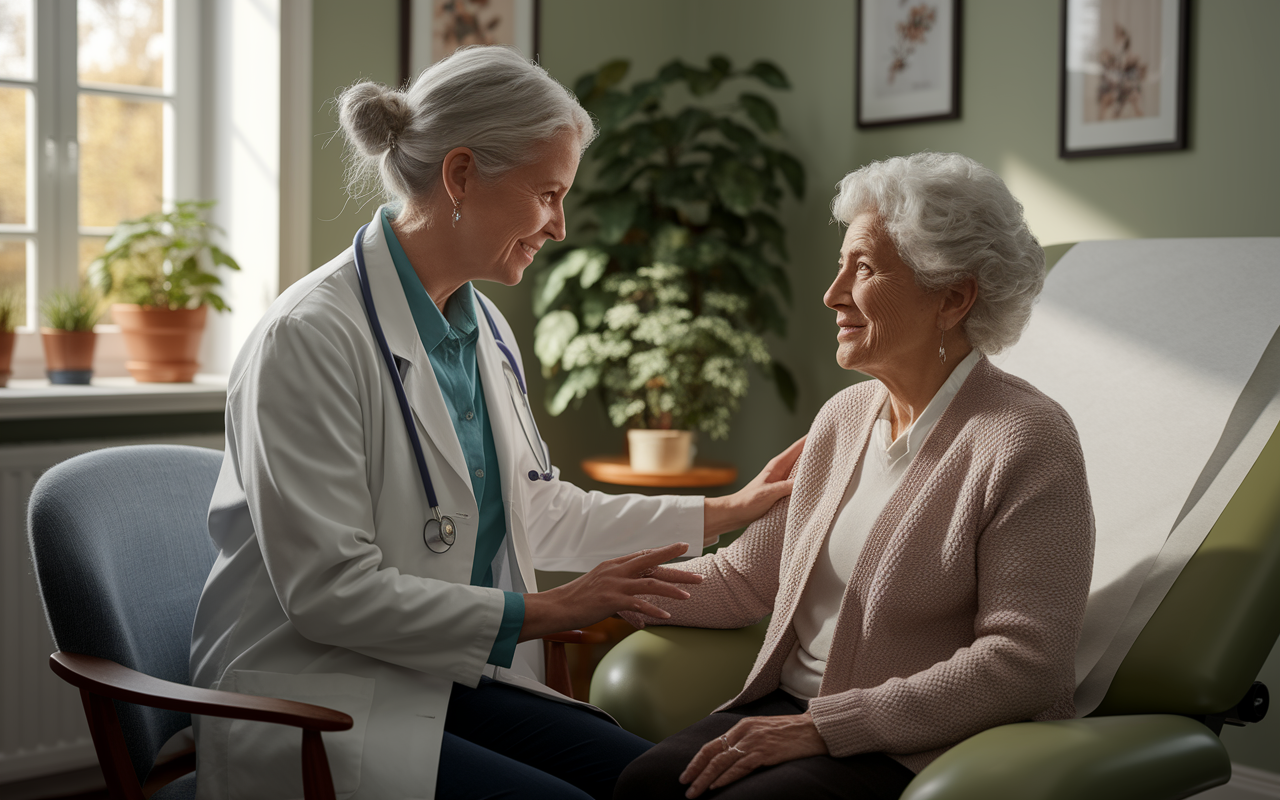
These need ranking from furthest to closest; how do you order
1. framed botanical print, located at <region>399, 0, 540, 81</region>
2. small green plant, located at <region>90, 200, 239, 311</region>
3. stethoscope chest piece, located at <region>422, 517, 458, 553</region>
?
1. framed botanical print, located at <region>399, 0, 540, 81</region>
2. small green plant, located at <region>90, 200, 239, 311</region>
3. stethoscope chest piece, located at <region>422, 517, 458, 553</region>

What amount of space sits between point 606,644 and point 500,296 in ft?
3.45

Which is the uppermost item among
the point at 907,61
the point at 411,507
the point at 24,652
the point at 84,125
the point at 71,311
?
Answer: the point at 907,61

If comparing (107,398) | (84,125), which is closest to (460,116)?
(107,398)

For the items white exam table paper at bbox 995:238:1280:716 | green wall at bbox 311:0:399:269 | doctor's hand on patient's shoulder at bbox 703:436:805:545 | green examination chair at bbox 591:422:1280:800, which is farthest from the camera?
green wall at bbox 311:0:399:269

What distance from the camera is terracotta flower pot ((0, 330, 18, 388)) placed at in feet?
8.07

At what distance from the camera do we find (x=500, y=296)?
3.18 meters

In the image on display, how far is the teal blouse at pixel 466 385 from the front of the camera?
5.06ft

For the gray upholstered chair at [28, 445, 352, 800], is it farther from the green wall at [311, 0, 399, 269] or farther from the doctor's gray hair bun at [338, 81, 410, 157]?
the green wall at [311, 0, 399, 269]

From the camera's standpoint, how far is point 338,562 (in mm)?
1295

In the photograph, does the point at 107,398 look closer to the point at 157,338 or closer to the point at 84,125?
the point at 157,338

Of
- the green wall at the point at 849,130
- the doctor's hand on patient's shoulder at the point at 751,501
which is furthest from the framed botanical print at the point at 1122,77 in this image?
the doctor's hand on patient's shoulder at the point at 751,501

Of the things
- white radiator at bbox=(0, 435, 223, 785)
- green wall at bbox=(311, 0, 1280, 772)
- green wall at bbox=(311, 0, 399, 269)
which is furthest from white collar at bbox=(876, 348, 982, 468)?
white radiator at bbox=(0, 435, 223, 785)

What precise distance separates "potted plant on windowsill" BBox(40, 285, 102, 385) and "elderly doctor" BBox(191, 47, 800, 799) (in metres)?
1.25

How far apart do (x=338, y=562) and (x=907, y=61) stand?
2210 mm
